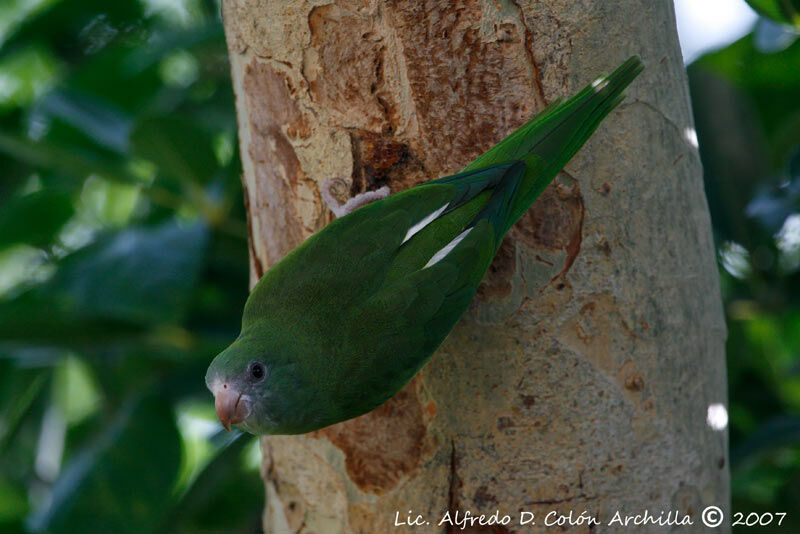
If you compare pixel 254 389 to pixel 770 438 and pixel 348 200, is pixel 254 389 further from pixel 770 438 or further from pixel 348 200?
pixel 770 438

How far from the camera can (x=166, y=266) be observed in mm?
1729

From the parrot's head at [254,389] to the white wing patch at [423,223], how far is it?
29 centimetres

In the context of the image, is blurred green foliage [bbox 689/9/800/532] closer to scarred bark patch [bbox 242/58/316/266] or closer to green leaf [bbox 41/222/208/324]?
scarred bark patch [bbox 242/58/316/266]

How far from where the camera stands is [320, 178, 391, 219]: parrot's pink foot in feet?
4.14

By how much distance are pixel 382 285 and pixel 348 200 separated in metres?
0.16

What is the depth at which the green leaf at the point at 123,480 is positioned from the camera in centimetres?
170

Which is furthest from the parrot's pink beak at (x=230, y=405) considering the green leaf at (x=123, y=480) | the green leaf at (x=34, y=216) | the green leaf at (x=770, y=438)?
the green leaf at (x=34, y=216)

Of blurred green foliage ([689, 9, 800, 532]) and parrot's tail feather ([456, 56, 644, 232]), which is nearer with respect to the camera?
parrot's tail feather ([456, 56, 644, 232])

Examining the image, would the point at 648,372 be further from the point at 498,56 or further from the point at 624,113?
the point at 498,56

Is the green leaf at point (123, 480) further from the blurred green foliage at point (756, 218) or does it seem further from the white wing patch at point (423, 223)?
the blurred green foliage at point (756, 218)

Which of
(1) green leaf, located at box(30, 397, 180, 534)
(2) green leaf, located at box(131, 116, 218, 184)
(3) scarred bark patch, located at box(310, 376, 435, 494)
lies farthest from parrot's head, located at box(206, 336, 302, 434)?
(2) green leaf, located at box(131, 116, 218, 184)

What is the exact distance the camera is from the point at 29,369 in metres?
2.23

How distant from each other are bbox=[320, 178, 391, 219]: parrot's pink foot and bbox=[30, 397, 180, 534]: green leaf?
90 cm

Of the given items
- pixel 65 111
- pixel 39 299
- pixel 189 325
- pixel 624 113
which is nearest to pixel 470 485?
pixel 624 113
